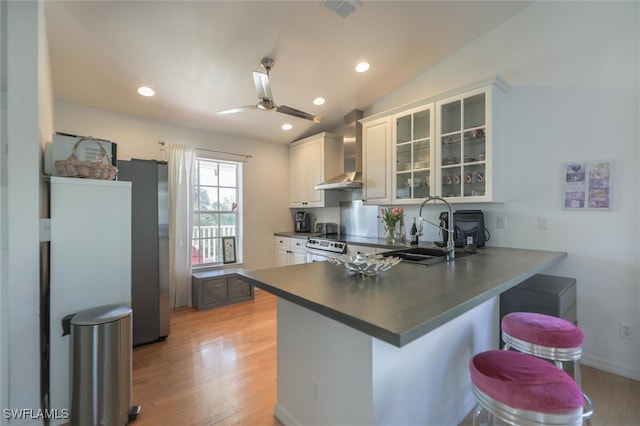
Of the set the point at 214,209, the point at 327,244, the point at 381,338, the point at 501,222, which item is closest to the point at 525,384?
the point at 381,338

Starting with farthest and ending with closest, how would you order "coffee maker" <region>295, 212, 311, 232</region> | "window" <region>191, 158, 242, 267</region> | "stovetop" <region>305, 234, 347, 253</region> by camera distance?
"coffee maker" <region>295, 212, 311, 232</region>
"window" <region>191, 158, 242, 267</region>
"stovetop" <region>305, 234, 347, 253</region>

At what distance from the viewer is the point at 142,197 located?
9.21 ft

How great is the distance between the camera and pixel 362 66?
3.14 metres

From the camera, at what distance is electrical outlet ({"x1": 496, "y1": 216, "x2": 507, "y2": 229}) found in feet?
9.43

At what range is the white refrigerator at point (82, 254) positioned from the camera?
1771 millimetres

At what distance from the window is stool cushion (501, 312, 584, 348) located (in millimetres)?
3901

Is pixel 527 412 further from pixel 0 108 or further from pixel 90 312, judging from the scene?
pixel 0 108

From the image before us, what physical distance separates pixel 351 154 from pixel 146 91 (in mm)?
2687

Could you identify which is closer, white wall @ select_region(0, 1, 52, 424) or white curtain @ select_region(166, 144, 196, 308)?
white wall @ select_region(0, 1, 52, 424)

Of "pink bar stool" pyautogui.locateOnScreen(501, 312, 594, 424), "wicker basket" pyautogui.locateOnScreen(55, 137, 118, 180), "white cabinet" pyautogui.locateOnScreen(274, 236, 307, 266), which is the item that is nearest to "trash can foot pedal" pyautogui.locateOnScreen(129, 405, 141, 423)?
"wicker basket" pyautogui.locateOnScreen(55, 137, 118, 180)

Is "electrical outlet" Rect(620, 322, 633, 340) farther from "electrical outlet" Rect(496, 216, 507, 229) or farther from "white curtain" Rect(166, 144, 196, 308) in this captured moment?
"white curtain" Rect(166, 144, 196, 308)

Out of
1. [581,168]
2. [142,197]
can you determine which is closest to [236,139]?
[142,197]

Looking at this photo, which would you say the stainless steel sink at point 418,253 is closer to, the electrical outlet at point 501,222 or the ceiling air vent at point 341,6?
the electrical outlet at point 501,222

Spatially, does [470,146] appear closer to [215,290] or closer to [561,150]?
[561,150]
